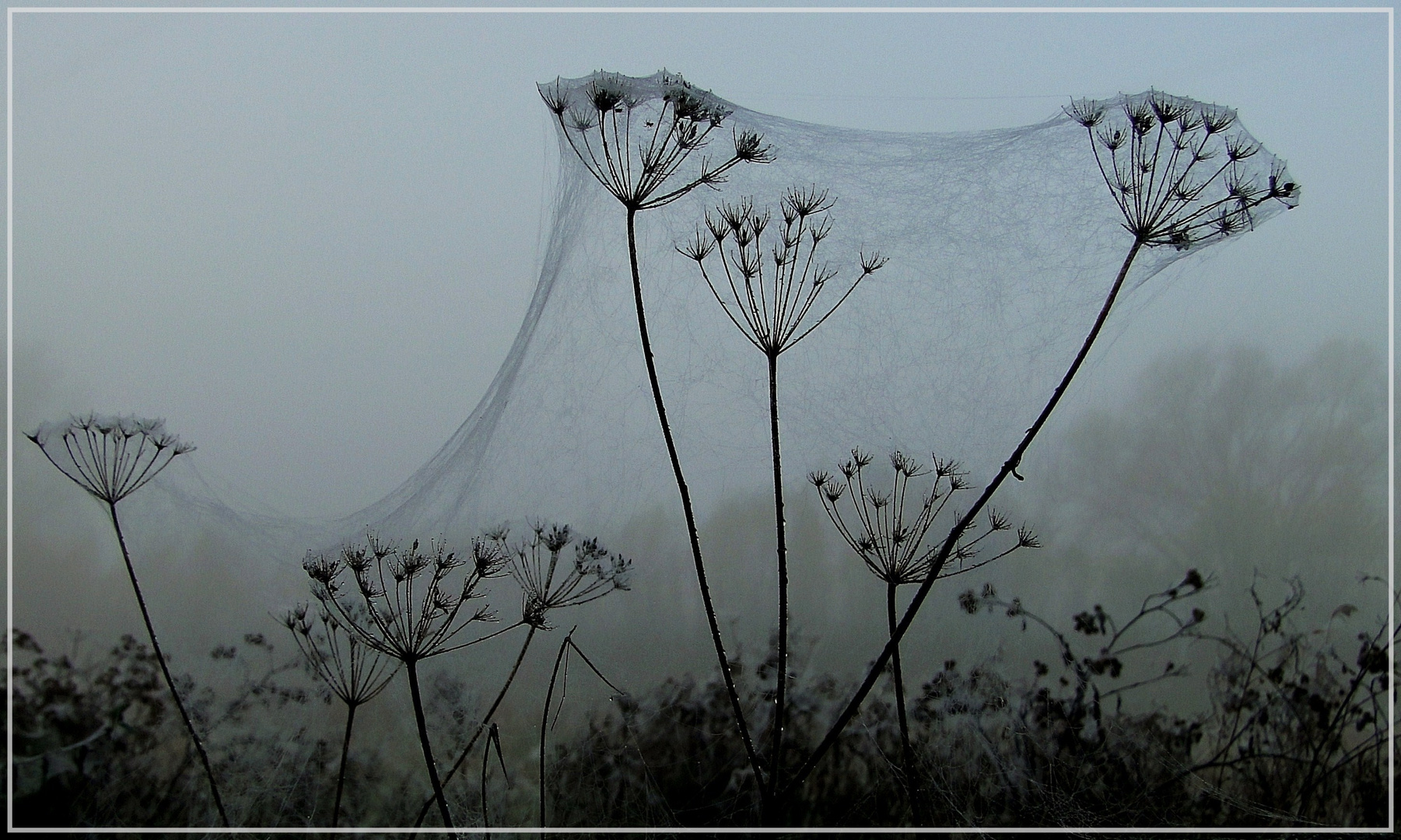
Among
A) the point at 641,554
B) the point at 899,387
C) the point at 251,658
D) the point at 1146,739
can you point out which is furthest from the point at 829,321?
the point at 251,658

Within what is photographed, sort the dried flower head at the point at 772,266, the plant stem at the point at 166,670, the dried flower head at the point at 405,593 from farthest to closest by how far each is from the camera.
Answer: the plant stem at the point at 166,670
the dried flower head at the point at 772,266
the dried flower head at the point at 405,593

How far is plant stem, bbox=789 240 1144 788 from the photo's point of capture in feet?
8.77

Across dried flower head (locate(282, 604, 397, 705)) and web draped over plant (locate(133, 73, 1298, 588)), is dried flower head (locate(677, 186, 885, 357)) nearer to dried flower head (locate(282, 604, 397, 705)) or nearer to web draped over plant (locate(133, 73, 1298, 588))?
web draped over plant (locate(133, 73, 1298, 588))

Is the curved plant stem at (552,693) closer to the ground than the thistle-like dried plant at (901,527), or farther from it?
closer to the ground

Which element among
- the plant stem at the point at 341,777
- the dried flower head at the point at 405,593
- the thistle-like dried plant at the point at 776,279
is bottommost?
the plant stem at the point at 341,777

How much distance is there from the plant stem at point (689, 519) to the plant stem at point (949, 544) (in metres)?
0.14

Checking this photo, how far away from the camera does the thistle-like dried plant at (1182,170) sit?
2.55 m

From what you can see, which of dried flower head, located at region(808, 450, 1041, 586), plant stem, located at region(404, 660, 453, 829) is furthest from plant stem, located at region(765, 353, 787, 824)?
plant stem, located at region(404, 660, 453, 829)

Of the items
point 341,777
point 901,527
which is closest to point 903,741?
→ point 901,527

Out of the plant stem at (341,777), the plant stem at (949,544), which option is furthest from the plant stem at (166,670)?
the plant stem at (949,544)

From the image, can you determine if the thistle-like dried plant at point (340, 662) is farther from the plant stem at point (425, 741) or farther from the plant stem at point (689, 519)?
the plant stem at point (689, 519)

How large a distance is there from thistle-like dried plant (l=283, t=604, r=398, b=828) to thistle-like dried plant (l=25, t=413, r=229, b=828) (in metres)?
0.38

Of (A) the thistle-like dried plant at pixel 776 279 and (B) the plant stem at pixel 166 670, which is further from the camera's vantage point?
(B) the plant stem at pixel 166 670

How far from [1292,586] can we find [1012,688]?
2.68ft
